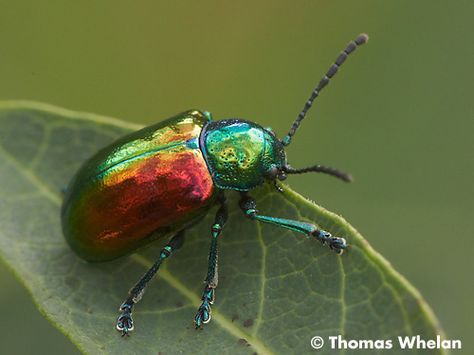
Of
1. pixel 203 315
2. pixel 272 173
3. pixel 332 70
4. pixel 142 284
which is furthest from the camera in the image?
pixel 332 70

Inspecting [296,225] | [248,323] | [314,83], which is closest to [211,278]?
[248,323]

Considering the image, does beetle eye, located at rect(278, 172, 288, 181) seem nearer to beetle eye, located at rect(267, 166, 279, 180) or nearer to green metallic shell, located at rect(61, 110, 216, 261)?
beetle eye, located at rect(267, 166, 279, 180)

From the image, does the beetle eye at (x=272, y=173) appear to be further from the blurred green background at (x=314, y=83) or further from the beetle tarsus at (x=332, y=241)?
the blurred green background at (x=314, y=83)

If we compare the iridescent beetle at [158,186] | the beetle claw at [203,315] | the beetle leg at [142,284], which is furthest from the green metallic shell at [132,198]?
the beetle claw at [203,315]

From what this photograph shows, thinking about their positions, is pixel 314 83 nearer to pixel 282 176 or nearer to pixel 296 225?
pixel 282 176

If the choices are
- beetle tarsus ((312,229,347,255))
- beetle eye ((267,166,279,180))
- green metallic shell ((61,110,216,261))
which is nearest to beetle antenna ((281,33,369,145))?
beetle eye ((267,166,279,180))

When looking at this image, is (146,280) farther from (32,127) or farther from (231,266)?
(32,127)

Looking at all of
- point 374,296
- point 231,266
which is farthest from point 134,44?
point 374,296
